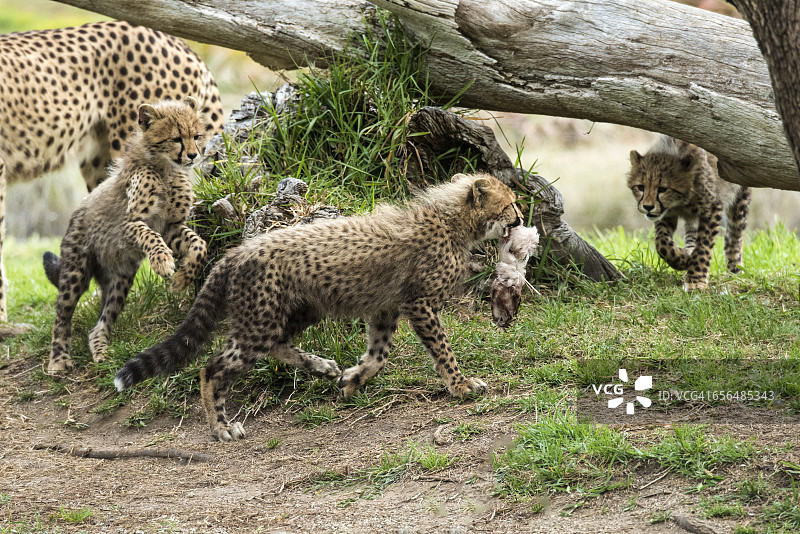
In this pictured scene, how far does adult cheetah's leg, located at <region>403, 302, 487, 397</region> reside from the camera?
382cm

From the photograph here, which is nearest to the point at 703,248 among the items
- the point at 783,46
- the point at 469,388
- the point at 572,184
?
the point at 469,388

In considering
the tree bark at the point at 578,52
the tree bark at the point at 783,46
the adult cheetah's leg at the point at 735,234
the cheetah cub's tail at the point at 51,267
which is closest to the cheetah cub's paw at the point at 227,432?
the cheetah cub's tail at the point at 51,267

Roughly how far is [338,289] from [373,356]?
0.39m

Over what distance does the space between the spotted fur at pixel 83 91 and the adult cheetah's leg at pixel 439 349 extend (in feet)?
9.77

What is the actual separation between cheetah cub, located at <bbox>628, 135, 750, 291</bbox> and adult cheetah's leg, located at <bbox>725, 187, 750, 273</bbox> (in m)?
0.46

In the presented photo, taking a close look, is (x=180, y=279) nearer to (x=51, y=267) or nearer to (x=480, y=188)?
(x=51, y=267)

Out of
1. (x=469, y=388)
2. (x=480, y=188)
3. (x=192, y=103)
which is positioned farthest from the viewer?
(x=192, y=103)

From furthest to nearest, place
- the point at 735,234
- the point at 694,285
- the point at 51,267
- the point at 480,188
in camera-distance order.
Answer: the point at 735,234, the point at 51,267, the point at 694,285, the point at 480,188

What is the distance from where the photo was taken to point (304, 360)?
4.09m

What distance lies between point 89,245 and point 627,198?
921cm

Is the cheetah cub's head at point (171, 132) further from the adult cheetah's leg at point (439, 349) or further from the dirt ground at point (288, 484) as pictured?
the adult cheetah's leg at point (439, 349)

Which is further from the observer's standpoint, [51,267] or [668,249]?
[51,267]

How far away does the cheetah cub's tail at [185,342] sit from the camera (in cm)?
378

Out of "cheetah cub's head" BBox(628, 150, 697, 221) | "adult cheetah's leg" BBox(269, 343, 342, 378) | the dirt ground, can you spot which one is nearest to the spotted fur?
the dirt ground
